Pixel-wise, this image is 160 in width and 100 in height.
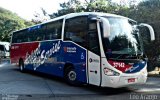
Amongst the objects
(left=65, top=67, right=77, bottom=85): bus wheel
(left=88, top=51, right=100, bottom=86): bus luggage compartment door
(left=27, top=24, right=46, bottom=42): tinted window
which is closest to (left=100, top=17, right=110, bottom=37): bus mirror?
(left=88, top=51, right=100, bottom=86): bus luggage compartment door

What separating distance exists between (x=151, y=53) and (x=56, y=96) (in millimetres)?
11161

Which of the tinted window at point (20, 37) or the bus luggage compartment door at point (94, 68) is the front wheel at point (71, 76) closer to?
the bus luggage compartment door at point (94, 68)

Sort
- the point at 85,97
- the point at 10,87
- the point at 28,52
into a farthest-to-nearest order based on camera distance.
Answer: the point at 28,52 → the point at 10,87 → the point at 85,97

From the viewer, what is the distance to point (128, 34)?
39.1ft

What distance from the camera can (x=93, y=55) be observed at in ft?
38.8

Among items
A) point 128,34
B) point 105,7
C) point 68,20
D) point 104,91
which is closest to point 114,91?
point 104,91

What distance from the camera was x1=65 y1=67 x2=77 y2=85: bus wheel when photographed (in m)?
13.4

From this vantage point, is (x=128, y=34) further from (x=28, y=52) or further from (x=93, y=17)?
(x=28, y=52)

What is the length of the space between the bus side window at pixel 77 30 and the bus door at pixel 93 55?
41 centimetres

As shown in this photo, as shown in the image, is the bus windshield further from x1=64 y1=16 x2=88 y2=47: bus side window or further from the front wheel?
the front wheel

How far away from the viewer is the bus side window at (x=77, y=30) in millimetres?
12612

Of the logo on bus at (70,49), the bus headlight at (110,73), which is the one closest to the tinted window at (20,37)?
the logo on bus at (70,49)

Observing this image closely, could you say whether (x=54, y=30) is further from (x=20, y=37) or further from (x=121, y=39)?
(x=20, y=37)

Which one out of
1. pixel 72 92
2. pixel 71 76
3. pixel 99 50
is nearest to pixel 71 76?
pixel 71 76
